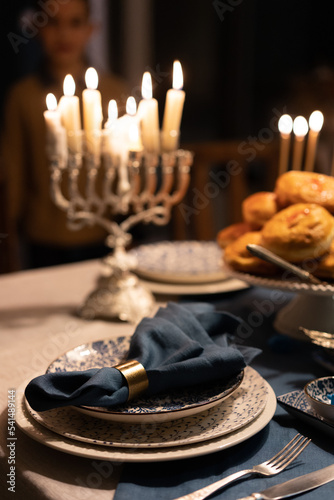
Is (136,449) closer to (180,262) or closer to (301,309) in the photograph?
(301,309)

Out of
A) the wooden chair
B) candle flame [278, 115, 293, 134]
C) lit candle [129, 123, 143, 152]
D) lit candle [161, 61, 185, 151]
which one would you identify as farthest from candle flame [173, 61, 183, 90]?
the wooden chair

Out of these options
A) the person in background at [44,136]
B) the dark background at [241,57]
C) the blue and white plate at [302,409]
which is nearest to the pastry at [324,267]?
the blue and white plate at [302,409]

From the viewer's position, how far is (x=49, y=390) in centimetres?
60

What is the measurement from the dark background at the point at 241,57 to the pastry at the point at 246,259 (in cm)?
269

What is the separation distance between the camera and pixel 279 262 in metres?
0.87

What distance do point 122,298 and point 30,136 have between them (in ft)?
5.85

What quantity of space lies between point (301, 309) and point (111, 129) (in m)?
0.46

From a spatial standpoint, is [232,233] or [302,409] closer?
[302,409]

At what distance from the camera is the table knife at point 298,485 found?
518mm

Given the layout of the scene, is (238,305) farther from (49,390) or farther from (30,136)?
(30,136)

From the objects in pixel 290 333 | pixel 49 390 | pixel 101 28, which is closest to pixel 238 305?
pixel 290 333

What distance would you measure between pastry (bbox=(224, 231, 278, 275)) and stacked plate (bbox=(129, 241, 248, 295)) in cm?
11

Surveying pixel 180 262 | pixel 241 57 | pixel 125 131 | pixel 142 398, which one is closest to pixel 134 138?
pixel 125 131

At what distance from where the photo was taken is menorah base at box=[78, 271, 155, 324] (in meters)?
1.04
